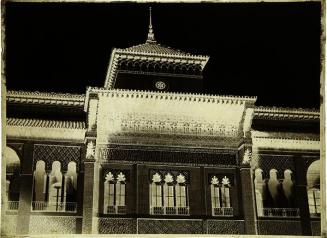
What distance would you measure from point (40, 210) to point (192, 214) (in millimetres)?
2411

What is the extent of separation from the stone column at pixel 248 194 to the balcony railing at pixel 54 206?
109 inches

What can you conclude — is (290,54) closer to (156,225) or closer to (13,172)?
(156,225)

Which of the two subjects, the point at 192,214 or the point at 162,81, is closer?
the point at 192,214

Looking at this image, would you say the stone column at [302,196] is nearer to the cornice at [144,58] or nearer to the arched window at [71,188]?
the cornice at [144,58]

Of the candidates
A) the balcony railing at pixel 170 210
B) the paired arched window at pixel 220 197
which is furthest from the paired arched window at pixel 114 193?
the paired arched window at pixel 220 197

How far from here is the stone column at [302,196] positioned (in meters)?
8.23

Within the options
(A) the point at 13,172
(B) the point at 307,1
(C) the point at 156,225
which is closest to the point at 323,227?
(C) the point at 156,225

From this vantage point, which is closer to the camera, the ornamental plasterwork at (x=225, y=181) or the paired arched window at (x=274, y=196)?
the paired arched window at (x=274, y=196)

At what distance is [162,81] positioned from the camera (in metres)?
8.88

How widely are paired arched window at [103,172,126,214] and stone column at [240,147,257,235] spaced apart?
199 cm

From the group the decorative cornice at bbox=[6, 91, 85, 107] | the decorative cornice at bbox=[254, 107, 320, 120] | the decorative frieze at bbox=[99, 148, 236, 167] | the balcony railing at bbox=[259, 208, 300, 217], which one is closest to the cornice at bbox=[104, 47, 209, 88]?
the decorative cornice at bbox=[6, 91, 85, 107]

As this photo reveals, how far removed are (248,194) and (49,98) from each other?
370 cm

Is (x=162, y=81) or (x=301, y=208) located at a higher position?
(x=162, y=81)

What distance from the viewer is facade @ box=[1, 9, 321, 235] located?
7.91 metres
